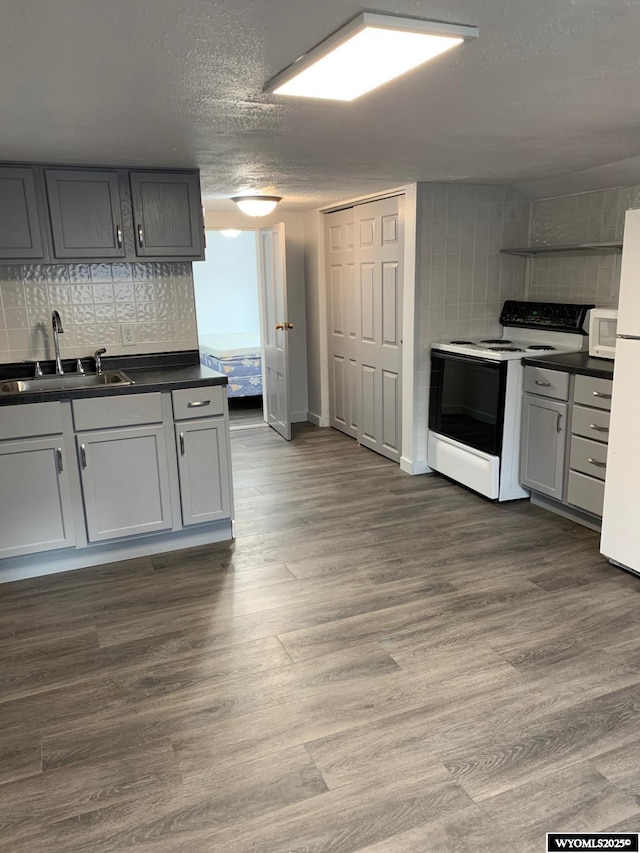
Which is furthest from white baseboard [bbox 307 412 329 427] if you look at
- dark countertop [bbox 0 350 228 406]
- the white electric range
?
dark countertop [bbox 0 350 228 406]

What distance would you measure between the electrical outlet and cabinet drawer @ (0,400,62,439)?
0.88m

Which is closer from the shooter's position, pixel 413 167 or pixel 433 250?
pixel 413 167

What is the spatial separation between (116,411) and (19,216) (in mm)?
1136

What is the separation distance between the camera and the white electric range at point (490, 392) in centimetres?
393

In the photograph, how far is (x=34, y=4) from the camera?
1344 mm

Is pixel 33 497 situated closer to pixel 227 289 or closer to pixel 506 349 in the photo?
pixel 506 349

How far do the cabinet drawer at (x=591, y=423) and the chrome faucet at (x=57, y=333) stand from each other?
300cm

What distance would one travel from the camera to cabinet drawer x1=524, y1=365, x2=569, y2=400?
11.9 feet

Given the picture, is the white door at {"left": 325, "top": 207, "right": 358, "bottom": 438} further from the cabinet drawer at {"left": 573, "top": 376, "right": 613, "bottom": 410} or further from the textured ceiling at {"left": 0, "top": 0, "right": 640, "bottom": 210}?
the cabinet drawer at {"left": 573, "top": 376, "right": 613, "bottom": 410}

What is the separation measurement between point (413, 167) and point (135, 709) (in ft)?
10.1

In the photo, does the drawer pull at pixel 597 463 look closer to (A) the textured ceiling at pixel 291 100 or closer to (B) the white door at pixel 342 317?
(A) the textured ceiling at pixel 291 100

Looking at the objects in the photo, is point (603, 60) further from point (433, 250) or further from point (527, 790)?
point (433, 250)

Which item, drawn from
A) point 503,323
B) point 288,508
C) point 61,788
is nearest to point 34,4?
point 61,788

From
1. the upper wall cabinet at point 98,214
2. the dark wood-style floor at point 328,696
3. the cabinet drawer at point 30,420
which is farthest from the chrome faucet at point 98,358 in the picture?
the dark wood-style floor at point 328,696
